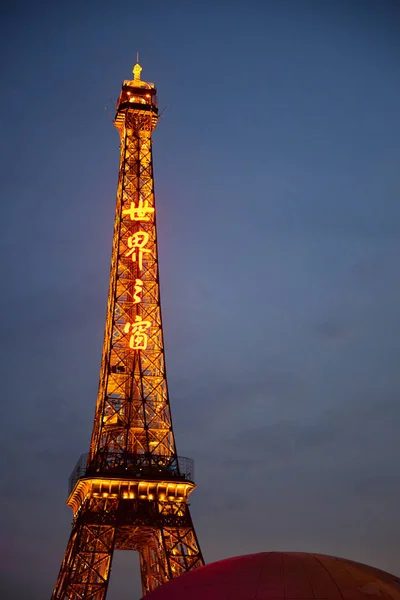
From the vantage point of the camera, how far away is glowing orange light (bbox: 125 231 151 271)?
2749 inches

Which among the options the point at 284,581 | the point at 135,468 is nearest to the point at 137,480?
the point at 135,468

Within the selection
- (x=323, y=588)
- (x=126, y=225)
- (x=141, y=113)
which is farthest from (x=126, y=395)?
(x=323, y=588)

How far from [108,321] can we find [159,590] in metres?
40.1

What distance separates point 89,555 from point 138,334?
1822 centimetres

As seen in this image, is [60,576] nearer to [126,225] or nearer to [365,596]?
[126,225]

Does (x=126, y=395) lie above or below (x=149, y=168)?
below

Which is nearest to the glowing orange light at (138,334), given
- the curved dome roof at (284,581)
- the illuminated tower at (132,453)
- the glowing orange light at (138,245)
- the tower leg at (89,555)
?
the illuminated tower at (132,453)

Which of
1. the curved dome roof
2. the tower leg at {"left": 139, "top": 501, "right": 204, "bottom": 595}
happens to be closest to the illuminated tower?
the tower leg at {"left": 139, "top": 501, "right": 204, "bottom": 595}

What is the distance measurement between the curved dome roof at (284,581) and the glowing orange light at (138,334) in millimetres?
34623

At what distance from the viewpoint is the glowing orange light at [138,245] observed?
229 feet

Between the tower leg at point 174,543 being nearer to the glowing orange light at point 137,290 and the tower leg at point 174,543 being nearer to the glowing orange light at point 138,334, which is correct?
the glowing orange light at point 138,334

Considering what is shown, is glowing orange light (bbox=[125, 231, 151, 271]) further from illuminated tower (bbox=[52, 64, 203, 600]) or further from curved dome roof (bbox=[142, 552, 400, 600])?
curved dome roof (bbox=[142, 552, 400, 600])

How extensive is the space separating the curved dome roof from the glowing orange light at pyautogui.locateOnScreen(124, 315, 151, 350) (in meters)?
34.6

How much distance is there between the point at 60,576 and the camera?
196ft
